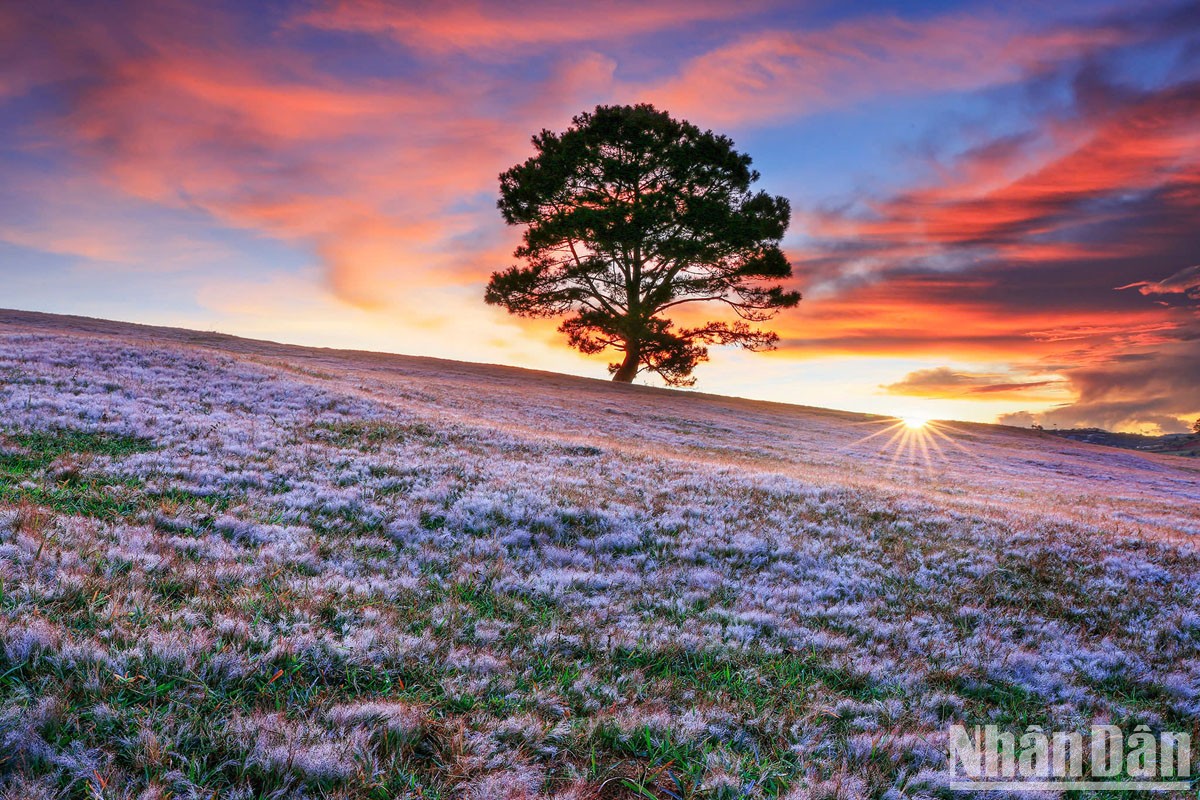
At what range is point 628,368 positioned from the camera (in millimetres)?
53469

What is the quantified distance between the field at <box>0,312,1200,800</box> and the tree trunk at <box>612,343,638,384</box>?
34.6 meters

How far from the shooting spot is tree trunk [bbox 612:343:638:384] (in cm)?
5131

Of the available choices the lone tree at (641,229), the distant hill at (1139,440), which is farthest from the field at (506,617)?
the distant hill at (1139,440)

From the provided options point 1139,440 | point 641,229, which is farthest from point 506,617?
point 1139,440

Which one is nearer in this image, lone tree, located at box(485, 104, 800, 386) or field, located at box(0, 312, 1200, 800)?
field, located at box(0, 312, 1200, 800)

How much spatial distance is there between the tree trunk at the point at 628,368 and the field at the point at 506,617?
34631mm

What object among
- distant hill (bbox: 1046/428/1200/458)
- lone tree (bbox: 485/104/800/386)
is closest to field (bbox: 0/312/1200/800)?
lone tree (bbox: 485/104/800/386)

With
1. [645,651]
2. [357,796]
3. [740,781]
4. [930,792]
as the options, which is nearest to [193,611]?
[357,796]

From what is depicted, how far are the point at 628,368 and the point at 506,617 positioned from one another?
47254 mm

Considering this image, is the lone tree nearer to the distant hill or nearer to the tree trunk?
the tree trunk

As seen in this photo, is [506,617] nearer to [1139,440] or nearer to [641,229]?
[641,229]

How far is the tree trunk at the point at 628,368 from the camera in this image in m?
51.3

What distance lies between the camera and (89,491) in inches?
353

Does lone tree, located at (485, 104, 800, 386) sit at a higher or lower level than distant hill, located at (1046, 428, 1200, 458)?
higher
